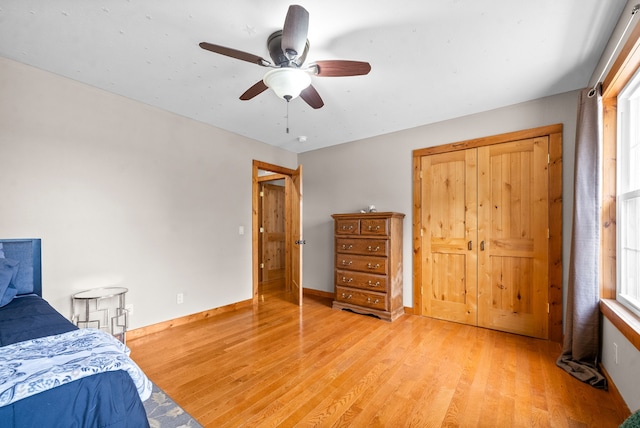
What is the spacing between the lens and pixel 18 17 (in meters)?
1.78

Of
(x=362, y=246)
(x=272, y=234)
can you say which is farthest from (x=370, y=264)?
(x=272, y=234)

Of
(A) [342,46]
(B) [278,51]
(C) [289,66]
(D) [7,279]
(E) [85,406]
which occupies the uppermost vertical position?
(A) [342,46]

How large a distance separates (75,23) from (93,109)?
1.02m

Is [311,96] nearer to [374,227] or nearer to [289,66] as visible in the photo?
[289,66]

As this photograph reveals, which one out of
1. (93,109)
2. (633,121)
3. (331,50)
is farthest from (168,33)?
(633,121)

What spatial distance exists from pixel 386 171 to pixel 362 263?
1304 mm

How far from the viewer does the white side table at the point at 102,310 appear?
248 cm

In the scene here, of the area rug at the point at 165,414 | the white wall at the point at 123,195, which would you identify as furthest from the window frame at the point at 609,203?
the white wall at the point at 123,195

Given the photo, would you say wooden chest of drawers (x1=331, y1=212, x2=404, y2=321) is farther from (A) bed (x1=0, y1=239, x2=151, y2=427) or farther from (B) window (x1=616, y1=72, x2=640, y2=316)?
(A) bed (x1=0, y1=239, x2=151, y2=427)

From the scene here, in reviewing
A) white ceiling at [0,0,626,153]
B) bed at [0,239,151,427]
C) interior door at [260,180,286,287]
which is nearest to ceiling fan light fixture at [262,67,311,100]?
white ceiling at [0,0,626,153]

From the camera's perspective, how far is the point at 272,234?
5938 mm

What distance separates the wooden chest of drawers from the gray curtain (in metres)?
1.65

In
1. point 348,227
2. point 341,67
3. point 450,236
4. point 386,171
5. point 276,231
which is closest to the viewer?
point 341,67

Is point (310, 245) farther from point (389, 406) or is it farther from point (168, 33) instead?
point (168, 33)
